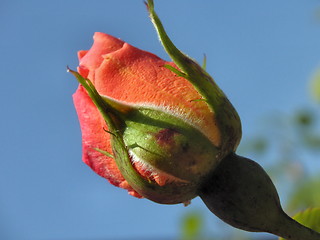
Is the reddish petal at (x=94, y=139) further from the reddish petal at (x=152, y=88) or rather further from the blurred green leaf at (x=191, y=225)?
the blurred green leaf at (x=191, y=225)

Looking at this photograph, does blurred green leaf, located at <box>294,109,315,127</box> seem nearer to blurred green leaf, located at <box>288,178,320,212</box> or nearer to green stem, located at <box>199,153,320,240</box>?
blurred green leaf, located at <box>288,178,320,212</box>

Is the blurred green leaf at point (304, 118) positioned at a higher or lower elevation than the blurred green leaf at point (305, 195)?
higher

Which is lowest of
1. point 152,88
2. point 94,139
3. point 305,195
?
point 94,139

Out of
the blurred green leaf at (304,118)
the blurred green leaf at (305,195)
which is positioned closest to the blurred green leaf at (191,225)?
the blurred green leaf at (305,195)

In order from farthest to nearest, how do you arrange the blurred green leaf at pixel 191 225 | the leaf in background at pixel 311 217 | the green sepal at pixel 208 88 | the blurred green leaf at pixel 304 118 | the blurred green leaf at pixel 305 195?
the blurred green leaf at pixel 304 118 → the blurred green leaf at pixel 191 225 → the blurred green leaf at pixel 305 195 → the leaf in background at pixel 311 217 → the green sepal at pixel 208 88

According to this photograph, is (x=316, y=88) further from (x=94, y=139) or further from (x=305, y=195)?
(x=94, y=139)

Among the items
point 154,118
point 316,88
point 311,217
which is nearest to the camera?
point 154,118

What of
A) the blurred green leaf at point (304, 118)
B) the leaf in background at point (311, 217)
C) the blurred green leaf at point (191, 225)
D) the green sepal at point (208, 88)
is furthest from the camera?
the blurred green leaf at point (304, 118)

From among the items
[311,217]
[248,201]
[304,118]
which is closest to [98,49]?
[248,201]
